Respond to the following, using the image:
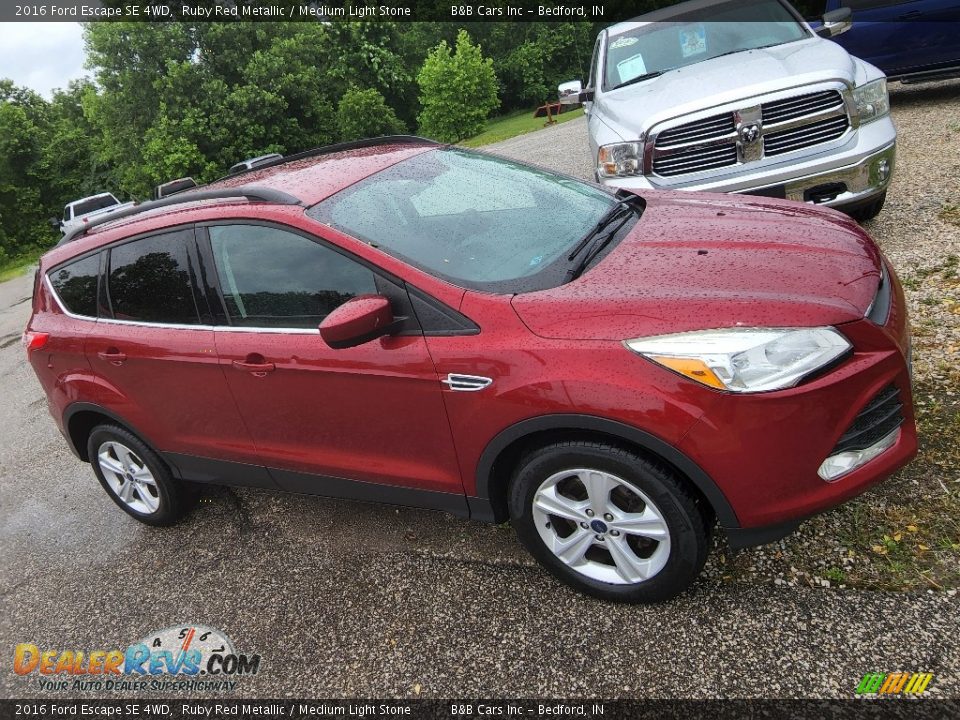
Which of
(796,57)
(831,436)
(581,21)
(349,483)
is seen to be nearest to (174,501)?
(349,483)

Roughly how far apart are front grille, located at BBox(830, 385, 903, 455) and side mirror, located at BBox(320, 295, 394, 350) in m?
1.61

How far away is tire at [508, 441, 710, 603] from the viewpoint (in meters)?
2.39

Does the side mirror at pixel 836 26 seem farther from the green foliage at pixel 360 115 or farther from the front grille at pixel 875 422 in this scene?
the green foliage at pixel 360 115

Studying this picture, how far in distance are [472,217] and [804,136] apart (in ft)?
9.33

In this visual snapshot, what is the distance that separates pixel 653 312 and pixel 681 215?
40.5 inches

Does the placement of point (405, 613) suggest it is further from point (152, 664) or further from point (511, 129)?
point (511, 129)

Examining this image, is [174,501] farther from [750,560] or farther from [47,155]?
[47,155]

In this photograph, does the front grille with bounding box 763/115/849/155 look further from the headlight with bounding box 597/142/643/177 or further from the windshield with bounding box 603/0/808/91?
the windshield with bounding box 603/0/808/91

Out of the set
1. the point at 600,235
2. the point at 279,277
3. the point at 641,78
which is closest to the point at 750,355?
the point at 600,235

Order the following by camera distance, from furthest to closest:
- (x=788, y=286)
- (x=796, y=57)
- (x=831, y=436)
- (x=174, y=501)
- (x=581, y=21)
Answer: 1. (x=581, y=21)
2. (x=796, y=57)
3. (x=174, y=501)
4. (x=788, y=286)
5. (x=831, y=436)

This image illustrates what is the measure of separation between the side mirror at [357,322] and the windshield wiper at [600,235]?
72 cm

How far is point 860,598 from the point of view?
2496mm

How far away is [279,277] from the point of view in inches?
117

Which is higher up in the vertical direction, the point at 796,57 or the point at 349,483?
the point at 796,57
